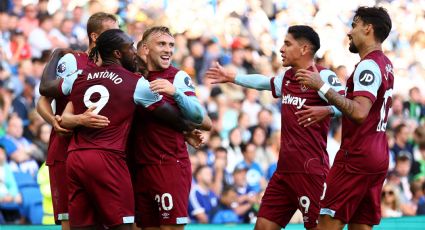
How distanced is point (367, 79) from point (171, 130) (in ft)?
5.59

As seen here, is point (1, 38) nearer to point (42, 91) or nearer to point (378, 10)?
point (42, 91)

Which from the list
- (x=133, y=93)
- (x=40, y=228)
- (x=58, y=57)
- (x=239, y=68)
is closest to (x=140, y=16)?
(x=239, y=68)

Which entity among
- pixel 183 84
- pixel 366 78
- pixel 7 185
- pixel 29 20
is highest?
pixel 29 20

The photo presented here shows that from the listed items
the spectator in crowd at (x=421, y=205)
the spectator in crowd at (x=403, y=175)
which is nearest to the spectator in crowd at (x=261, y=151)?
the spectator in crowd at (x=403, y=175)

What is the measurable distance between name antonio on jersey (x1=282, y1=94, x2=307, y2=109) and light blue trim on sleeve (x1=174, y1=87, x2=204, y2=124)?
0.88 metres

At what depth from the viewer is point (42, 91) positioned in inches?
327

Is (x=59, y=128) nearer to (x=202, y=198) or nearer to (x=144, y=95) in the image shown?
(x=144, y=95)

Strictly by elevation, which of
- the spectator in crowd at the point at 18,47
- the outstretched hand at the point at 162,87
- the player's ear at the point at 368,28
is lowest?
the outstretched hand at the point at 162,87

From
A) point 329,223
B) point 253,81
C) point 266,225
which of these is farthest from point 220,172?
point 329,223

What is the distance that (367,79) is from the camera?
7812 mm

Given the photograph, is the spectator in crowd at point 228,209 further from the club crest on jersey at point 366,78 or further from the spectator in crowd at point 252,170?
the club crest on jersey at point 366,78

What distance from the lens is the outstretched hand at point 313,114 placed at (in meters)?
8.02

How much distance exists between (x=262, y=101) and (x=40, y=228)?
Result: 4.45 metres

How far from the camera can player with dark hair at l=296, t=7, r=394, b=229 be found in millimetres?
7902
